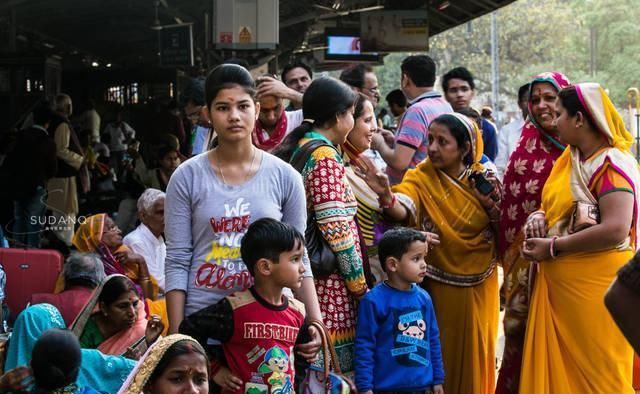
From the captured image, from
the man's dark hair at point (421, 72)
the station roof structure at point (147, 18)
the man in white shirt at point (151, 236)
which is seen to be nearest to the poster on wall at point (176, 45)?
the station roof structure at point (147, 18)

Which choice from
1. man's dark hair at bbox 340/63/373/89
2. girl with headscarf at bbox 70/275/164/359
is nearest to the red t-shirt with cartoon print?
girl with headscarf at bbox 70/275/164/359

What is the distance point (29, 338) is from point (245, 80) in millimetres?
1618

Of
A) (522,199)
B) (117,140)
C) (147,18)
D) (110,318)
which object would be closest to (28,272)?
(110,318)

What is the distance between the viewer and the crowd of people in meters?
4.45

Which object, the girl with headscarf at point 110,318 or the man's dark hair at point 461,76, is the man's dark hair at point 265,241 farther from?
the man's dark hair at point 461,76

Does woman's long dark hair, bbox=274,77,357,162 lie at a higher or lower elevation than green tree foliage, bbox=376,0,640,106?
lower

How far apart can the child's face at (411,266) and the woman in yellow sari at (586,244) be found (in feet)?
1.88

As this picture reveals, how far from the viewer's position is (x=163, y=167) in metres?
9.59

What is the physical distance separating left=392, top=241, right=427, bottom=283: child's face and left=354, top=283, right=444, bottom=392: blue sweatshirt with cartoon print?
0.09m

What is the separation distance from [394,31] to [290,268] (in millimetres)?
14155

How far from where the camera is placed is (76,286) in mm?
6160

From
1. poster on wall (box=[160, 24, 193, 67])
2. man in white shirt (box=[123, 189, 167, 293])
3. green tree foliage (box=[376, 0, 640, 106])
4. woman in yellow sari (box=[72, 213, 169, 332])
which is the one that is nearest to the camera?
woman in yellow sari (box=[72, 213, 169, 332])

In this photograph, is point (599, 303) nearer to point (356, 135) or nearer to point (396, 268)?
point (396, 268)

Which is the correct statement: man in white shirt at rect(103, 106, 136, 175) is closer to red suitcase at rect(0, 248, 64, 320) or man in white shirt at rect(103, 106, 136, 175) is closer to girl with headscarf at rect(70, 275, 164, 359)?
red suitcase at rect(0, 248, 64, 320)
